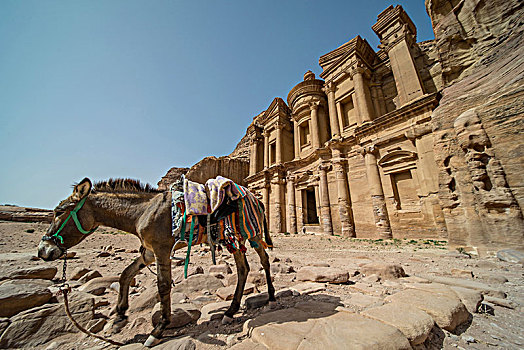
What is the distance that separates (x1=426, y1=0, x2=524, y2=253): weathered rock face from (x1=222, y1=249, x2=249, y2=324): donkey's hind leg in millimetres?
8150

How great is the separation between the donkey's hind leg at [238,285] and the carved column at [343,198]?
38.2ft

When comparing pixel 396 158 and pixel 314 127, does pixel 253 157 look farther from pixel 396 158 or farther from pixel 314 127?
pixel 396 158

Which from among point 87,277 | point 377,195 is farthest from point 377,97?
point 87,277

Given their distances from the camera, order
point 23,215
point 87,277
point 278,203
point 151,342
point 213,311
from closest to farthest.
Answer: point 151,342
point 213,311
point 87,277
point 278,203
point 23,215

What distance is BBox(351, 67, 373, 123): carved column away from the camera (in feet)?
44.8

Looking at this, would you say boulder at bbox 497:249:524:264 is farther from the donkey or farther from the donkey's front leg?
the donkey's front leg

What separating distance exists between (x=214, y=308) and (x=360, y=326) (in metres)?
2.11

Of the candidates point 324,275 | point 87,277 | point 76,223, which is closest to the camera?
point 76,223

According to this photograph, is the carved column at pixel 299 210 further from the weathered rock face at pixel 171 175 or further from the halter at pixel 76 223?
the weathered rock face at pixel 171 175

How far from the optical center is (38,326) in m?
2.27

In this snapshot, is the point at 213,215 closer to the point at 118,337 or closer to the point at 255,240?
the point at 255,240

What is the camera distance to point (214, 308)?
9.55ft

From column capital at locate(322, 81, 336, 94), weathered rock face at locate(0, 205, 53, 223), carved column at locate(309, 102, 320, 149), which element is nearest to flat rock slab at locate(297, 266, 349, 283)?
carved column at locate(309, 102, 320, 149)

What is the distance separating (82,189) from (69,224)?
1.61 ft
